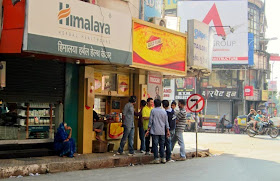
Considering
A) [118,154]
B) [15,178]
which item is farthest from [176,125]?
[15,178]

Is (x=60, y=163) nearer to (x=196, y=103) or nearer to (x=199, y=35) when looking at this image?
(x=196, y=103)

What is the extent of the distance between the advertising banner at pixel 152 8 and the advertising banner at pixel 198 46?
1.49m

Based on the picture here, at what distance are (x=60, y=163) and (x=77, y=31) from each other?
3.38 m

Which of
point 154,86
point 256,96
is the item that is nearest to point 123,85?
point 154,86

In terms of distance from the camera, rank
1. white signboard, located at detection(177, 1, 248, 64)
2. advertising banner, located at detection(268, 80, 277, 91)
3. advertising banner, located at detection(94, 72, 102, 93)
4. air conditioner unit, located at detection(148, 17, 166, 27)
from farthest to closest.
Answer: advertising banner, located at detection(268, 80, 277, 91)
white signboard, located at detection(177, 1, 248, 64)
air conditioner unit, located at detection(148, 17, 166, 27)
advertising banner, located at detection(94, 72, 102, 93)

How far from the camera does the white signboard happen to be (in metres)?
45.0

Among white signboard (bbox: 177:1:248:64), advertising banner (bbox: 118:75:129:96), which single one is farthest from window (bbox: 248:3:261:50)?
advertising banner (bbox: 118:75:129:96)

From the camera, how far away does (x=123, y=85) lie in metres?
14.2

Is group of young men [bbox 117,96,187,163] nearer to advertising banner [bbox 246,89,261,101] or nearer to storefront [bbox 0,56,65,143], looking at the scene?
storefront [bbox 0,56,65,143]

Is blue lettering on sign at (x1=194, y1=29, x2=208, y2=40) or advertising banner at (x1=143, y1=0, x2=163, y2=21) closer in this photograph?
advertising banner at (x1=143, y1=0, x2=163, y2=21)

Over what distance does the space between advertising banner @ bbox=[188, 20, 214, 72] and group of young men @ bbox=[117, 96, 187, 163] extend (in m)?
3.26

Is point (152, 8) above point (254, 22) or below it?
below

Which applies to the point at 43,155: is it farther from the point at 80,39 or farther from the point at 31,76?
the point at 80,39

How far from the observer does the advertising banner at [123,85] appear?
14.0 meters
